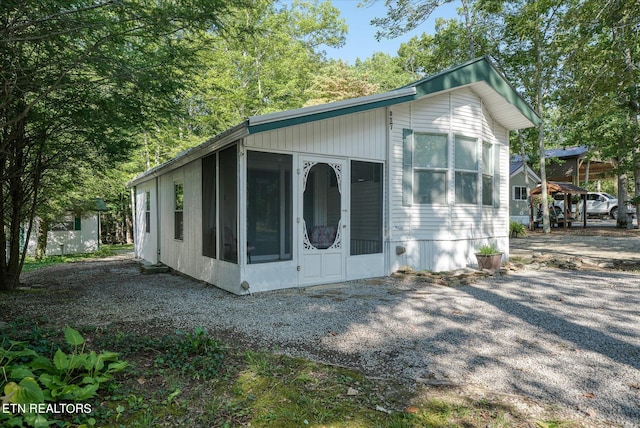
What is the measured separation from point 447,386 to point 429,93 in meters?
5.65

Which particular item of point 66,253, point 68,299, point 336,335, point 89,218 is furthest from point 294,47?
point 336,335

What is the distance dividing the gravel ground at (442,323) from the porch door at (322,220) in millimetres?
424

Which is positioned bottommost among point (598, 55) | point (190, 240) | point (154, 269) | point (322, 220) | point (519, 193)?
point (154, 269)

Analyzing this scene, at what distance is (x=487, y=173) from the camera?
323 inches

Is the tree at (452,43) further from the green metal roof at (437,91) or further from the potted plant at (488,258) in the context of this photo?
the potted plant at (488,258)

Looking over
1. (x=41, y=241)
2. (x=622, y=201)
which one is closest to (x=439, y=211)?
(x=622, y=201)

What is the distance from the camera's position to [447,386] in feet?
8.68

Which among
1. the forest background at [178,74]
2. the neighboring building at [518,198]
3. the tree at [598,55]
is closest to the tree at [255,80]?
the forest background at [178,74]

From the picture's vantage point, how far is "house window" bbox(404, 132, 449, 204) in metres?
Result: 7.23

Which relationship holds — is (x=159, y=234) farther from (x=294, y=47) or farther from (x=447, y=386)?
(x=294, y=47)

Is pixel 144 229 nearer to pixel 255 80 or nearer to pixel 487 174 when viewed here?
pixel 487 174

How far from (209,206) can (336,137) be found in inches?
98.5

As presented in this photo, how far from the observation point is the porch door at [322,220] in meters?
6.14

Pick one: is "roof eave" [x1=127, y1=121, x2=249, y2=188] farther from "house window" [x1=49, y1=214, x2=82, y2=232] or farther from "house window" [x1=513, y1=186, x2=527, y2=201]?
"house window" [x1=513, y1=186, x2=527, y2=201]
